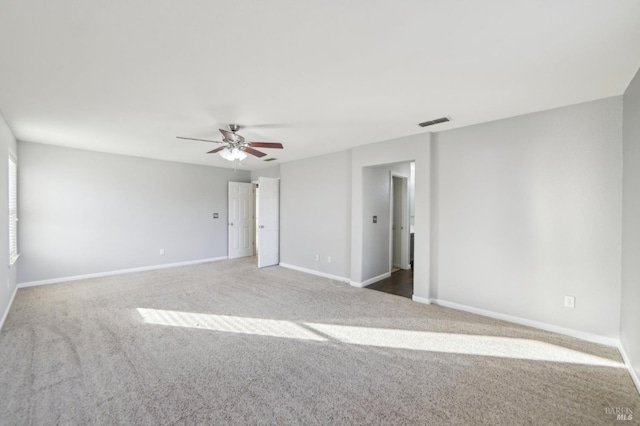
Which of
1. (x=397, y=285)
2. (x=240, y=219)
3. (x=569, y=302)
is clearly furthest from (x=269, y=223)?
(x=569, y=302)

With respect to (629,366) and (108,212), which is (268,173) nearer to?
(108,212)

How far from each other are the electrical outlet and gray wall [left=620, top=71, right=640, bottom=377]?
34cm

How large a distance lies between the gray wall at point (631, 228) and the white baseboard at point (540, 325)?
5.9 inches

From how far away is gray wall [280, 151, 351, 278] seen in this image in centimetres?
508

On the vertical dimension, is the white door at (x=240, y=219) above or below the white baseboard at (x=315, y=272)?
above

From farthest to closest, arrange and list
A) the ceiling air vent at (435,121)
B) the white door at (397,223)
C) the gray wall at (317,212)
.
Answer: the white door at (397,223), the gray wall at (317,212), the ceiling air vent at (435,121)

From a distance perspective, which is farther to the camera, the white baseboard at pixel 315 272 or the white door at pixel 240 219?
the white door at pixel 240 219

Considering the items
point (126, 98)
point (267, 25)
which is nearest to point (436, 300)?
point (267, 25)

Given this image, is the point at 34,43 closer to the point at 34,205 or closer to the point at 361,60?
the point at 361,60

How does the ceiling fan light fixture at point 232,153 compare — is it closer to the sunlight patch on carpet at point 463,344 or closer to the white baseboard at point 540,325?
the sunlight patch on carpet at point 463,344

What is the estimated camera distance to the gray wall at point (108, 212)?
4.59 metres

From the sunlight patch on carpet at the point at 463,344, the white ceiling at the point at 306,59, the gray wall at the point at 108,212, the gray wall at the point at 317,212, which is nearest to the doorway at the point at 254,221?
the gray wall at the point at 317,212

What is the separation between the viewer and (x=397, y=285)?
4.84 meters

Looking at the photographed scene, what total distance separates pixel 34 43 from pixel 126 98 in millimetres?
908
